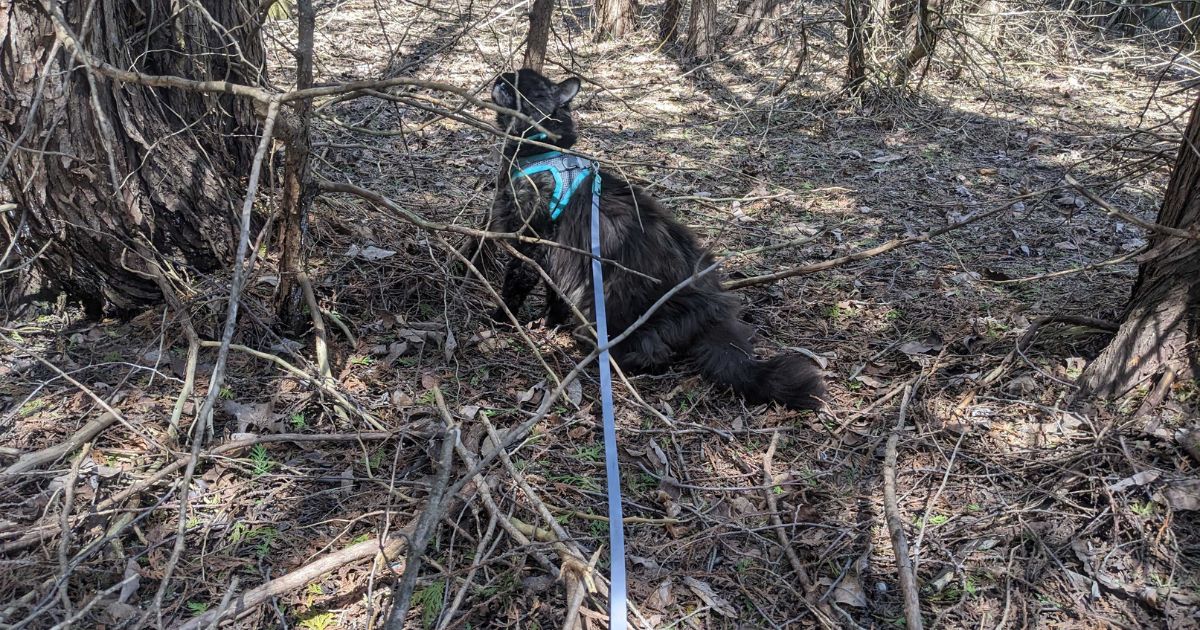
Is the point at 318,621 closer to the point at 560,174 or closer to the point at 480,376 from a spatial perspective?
the point at 480,376

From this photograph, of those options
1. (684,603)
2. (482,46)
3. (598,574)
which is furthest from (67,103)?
(482,46)

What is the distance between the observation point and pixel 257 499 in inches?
113

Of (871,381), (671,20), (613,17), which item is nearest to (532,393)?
(871,381)

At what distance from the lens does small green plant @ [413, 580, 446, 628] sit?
240 centimetres

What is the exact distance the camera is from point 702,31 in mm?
8922

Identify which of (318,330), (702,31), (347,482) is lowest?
(347,482)

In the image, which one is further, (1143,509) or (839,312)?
(839,312)

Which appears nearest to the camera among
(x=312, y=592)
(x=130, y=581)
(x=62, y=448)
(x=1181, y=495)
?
(x=130, y=581)

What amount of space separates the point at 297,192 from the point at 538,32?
7.30 ft

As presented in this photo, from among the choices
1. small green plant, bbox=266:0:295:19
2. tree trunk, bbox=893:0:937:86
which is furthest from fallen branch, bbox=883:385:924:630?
small green plant, bbox=266:0:295:19

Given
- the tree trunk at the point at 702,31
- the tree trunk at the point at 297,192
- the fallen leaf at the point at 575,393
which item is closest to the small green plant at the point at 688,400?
the fallen leaf at the point at 575,393

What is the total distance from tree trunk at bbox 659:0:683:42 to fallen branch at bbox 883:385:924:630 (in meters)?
7.53

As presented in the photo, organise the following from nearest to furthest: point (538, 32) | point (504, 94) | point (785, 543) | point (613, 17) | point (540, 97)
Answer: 1. point (785, 543)
2. point (504, 94)
3. point (540, 97)
4. point (538, 32)
5. point (613, 17)

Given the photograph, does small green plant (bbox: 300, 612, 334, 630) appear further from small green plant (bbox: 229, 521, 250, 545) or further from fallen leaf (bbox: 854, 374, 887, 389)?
fallen leaf (bbox: 854, 374, 887, 389)
